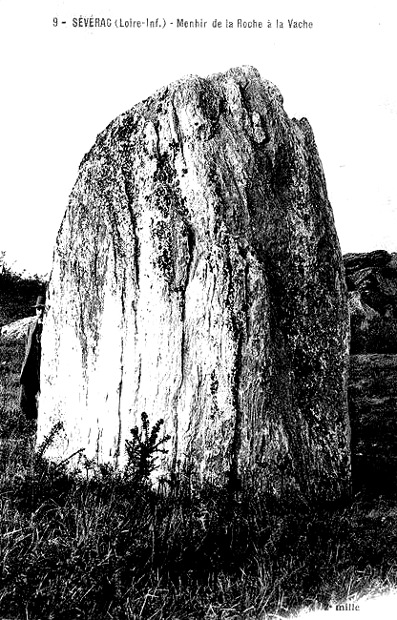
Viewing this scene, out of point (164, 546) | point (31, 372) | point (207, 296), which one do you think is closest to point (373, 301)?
point (31, 372)

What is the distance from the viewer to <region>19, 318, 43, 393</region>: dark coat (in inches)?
364

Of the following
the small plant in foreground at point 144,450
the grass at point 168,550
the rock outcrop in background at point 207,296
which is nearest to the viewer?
the grass at point 168,550

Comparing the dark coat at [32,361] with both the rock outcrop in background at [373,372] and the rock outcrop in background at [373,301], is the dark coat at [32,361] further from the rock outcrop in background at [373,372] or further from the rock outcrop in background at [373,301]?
the rock outcrop in background at [373,301]

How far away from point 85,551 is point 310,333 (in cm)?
285

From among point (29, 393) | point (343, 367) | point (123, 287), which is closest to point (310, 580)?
point (343, 367)

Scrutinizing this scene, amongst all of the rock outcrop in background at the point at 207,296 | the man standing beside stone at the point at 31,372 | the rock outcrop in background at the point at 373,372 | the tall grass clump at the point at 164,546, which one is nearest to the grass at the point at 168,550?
the tall grass clump at the point at 164,546

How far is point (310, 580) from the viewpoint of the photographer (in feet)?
18.5

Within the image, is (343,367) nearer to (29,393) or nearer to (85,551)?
(85,551)

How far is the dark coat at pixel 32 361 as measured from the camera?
30.4ft

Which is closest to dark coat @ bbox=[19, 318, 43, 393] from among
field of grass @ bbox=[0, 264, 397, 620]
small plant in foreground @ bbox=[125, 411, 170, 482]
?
field of grass @ bbox=[0, 264, 397, 620]

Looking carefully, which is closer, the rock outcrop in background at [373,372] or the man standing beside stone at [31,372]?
the rock outcrop in background at [373,372]

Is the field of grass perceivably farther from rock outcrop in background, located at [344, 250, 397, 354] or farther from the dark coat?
rock outcrop in background, located at [344, 250, 397, 354]

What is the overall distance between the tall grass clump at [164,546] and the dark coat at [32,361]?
235 centimetres

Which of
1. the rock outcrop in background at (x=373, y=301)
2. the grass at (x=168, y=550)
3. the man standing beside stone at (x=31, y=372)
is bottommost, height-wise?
the grass at (x=168, y=550)
